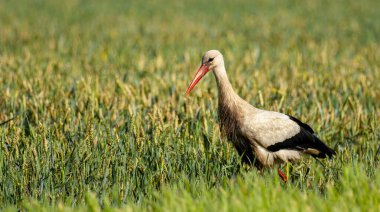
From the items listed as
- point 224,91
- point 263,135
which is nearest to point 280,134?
point 263,135

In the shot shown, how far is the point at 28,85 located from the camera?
8.48 m

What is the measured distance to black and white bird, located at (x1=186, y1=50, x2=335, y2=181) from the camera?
5.93 m

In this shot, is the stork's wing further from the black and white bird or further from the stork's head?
the stork's head

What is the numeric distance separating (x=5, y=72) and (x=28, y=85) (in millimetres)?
1865

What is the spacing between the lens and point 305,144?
240 inches

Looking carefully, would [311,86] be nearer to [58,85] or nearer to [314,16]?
[58,85]

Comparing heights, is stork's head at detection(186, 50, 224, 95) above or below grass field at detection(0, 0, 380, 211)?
above

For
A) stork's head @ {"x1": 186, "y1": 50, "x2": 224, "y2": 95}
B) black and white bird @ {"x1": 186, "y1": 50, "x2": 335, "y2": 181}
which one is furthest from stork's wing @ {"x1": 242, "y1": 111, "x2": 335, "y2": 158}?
stork's head @ {"x1": 186, "y1": 50, "x2": 224, "y2": 95}

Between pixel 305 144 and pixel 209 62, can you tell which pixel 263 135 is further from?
pixel 209 62

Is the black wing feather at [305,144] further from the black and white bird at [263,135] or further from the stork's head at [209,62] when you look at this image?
the stork's head at [209,62]

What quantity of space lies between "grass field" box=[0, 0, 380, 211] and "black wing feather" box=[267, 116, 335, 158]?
149mm

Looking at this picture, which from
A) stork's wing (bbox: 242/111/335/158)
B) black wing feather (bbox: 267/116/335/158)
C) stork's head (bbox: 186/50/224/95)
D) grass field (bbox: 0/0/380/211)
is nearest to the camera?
grass field (bbox: 0/0/380/211)

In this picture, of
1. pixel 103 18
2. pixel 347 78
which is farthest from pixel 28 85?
pixel 103 18

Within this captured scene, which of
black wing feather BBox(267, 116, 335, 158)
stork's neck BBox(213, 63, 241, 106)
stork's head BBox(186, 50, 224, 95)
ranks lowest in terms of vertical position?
black wing feather BBox(267, 116, 335, 158)
